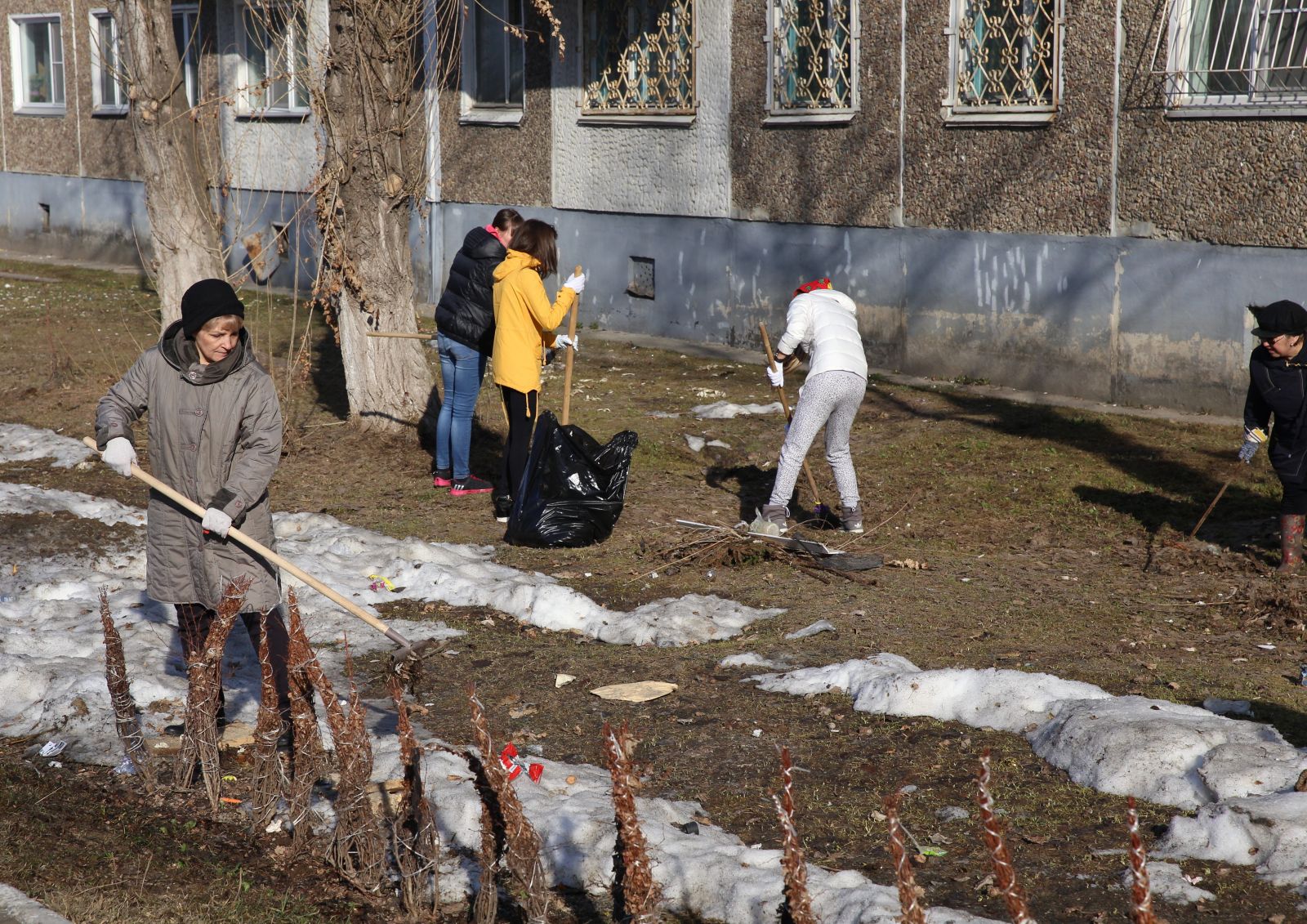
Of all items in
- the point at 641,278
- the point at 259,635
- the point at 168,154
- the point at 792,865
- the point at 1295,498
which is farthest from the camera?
the point at 641,278

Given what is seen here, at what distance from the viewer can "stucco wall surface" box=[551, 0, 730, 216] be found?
13773 millimetres

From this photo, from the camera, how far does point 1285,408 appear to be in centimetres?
669

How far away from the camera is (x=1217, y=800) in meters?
4.09

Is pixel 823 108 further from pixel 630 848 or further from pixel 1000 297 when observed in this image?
pixel 630 848

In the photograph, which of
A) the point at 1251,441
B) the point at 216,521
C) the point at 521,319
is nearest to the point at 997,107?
the point at 1251,441

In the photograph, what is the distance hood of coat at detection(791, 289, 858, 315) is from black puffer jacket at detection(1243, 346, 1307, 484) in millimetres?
1975

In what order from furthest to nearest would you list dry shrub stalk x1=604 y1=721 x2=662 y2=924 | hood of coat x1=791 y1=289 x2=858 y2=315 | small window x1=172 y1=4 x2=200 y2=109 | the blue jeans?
small window x1=172 y1=4 x2=200 y2=109 → the blue jeans → hood of coat x1=791 y1=289 x2=858 y2=315 → dry shrub stalk x1=604 y1=721 x2=662 y2=924

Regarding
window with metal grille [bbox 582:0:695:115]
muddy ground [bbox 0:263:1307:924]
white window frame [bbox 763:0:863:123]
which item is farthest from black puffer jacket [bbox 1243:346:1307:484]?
window with metal grille [bbox 582:0:695:115]

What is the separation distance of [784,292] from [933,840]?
972cm

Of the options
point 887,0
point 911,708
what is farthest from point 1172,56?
point 911,708

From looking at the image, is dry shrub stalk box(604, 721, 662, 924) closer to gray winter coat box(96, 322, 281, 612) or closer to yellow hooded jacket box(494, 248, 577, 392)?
gray winter coat box(96, 322, 281, 612)

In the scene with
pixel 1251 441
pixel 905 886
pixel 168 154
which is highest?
pixel 168 154

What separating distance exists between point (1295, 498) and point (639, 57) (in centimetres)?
967

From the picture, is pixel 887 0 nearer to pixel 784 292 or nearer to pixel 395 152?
pixel 784 292
